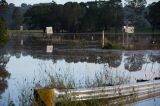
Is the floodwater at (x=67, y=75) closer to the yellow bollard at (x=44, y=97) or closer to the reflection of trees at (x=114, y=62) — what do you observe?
the reflection of trees at (x=114, y=62)

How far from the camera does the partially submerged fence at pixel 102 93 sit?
413 inches

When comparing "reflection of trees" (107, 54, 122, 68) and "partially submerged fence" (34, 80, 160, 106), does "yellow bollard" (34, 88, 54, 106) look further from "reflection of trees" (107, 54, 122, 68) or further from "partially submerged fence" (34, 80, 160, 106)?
"reflection of trees" (107, 54, 122, 68)

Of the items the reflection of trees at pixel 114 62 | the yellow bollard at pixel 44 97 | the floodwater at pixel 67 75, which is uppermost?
the yellow bollard at pixel 44 97

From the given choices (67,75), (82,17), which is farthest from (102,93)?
(82,17)

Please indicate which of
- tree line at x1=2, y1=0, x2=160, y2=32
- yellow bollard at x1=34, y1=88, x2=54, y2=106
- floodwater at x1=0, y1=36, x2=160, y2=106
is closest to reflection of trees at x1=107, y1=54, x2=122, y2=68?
floodwater at x1=0, y1=36, x2=160, y2=106

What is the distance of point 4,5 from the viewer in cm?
4009

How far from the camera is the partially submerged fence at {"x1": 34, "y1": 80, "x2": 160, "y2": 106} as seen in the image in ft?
34.4

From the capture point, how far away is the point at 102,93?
12.5m

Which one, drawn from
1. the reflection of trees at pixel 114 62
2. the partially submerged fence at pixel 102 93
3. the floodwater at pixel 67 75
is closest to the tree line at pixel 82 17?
the reflection of trees at pixel 114 62

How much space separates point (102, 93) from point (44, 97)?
245 centimetres

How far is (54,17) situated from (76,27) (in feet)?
17.5

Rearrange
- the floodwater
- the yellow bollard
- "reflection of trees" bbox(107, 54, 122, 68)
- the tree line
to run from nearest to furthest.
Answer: the yellow bollard → the floodwater → "reflection of trees" bbox(107, 54, 122, 68) → the tree line

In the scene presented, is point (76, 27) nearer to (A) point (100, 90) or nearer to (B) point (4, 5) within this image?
(B) point (4, 5)

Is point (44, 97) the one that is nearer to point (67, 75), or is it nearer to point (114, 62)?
point (67, 75)
